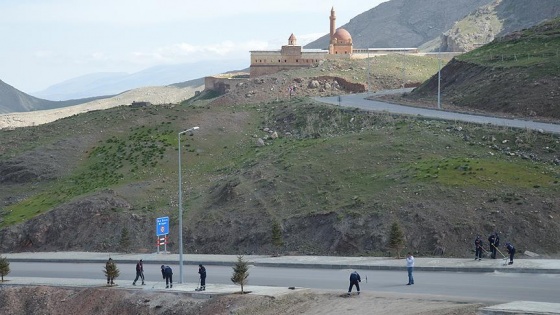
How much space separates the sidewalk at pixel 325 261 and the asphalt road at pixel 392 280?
0.34m

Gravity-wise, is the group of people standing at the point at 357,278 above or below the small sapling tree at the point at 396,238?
below

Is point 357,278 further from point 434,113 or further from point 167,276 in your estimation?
point 434,113

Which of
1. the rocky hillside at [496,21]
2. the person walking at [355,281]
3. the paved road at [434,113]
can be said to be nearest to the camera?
the person walking at [355,281]

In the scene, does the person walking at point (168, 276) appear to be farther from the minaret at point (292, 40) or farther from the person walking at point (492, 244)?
the minaret at point (292, 40)

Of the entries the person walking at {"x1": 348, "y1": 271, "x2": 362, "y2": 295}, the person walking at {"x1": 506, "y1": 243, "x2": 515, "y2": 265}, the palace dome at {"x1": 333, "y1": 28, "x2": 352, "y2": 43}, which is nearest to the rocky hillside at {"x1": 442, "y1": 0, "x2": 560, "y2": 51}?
the palace dome at {"x1": 333, "y1": 28, "x2": 352, "y2": 43}

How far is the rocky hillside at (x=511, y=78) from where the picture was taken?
59.2 m

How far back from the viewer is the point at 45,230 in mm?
51812

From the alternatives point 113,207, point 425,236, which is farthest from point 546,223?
point 113,207

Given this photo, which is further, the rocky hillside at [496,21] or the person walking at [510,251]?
the rocky hillside at [496,21]

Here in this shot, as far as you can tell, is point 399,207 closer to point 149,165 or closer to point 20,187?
point 149,165

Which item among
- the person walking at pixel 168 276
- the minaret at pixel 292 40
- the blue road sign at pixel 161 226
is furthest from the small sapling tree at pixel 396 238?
the minaret at pixel 292 40

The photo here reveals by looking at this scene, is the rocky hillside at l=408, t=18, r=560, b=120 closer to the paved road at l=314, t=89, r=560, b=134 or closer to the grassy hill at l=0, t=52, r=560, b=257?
the paved road at l=314, t=89, r=560, b=134

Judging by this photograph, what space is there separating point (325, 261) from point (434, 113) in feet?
81.0

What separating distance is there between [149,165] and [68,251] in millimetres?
10738
